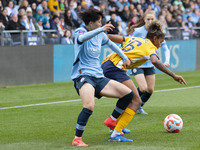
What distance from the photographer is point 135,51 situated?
754cm

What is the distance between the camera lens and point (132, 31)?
9984mm

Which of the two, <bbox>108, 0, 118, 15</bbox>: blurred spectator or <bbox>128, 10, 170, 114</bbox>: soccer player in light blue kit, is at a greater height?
<bbox>128, 10, 170, 114</bbox>: soccer player in light blue kit

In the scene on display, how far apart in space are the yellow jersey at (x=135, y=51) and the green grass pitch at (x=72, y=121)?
1180 millimetres

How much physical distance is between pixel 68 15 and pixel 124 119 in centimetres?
1240

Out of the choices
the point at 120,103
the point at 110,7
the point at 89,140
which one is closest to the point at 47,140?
the point at 89,140

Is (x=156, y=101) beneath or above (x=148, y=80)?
beneath

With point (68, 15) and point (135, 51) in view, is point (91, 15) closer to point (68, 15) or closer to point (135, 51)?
point (135, 51)

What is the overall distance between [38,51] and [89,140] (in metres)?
9.37

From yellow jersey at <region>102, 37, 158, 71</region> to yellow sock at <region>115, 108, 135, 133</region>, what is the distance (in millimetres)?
878

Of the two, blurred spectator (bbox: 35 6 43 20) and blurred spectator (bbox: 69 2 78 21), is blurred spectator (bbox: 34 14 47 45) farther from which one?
blurred spectator (bbox: 69 2 78 21)

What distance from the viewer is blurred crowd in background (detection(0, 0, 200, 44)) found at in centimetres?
1645

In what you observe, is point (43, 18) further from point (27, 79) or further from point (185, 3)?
point (185, 3)

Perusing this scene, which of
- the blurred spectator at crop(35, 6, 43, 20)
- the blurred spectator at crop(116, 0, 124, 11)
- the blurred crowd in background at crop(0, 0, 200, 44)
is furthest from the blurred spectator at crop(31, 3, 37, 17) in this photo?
the blurred spectator at crop(116, 0, 124, 11)

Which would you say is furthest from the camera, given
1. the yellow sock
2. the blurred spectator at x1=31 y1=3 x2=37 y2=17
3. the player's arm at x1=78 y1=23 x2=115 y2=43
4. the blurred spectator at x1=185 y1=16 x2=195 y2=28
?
the blurred spectator at x1=185 y1=16 x2=195 y2=28
